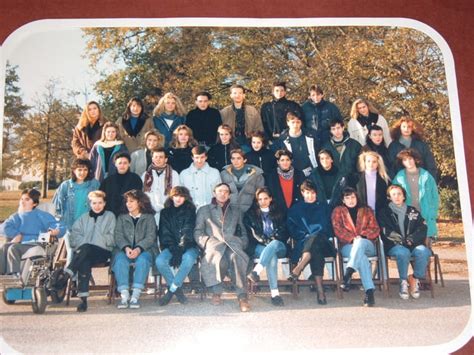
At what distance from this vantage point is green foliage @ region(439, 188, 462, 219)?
17.4ft

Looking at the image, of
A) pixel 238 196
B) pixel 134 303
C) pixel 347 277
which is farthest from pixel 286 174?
pixel 134 303

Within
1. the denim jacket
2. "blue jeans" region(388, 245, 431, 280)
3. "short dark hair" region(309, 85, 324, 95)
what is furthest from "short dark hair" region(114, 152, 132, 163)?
"blue jeans" region(388, 245, 431, 280)

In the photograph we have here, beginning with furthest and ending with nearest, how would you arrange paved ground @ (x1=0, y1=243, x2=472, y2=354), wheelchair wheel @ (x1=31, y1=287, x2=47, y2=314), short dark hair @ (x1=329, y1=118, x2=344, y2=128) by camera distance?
short dark hair @ (x1=329, y1=118, x2=344, y2=128) → wheelchair wheel @ (x1=31, y1=287, x2=47, y2=314) → paved ground @ (x1=0, y1=243, x2=472, y2=354)

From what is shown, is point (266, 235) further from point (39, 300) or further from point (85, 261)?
point (39, 300)

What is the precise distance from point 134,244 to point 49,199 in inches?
33.5

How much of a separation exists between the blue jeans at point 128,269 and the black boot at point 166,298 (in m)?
0.19

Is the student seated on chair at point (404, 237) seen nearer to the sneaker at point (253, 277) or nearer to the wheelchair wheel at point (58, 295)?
the sneaker at point (253, 277)

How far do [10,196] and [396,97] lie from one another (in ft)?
11.7

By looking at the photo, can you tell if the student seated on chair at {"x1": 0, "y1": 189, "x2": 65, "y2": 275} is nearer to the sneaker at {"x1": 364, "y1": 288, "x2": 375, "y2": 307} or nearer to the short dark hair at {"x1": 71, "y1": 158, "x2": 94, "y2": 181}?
the short dark hair at {"x1": 71, "y1": 158, "x2": 94, "y2": 181}

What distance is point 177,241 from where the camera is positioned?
5.06 m

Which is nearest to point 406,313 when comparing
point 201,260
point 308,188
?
point 308,188

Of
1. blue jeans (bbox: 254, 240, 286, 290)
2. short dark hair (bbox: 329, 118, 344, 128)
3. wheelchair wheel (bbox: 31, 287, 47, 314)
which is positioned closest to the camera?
wheelchair wheel (bbox: 31, 287, 47, 314)

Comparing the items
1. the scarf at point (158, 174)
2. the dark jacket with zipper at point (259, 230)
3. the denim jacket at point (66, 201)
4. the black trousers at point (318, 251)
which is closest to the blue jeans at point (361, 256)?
the black trousers at point (318, 251)

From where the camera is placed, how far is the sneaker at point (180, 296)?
4.91 m
